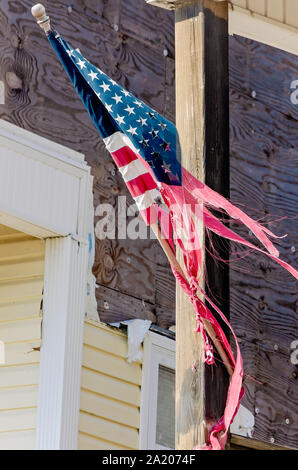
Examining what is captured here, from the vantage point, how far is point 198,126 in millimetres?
5801

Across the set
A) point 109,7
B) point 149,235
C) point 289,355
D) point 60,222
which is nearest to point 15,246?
point 60,222

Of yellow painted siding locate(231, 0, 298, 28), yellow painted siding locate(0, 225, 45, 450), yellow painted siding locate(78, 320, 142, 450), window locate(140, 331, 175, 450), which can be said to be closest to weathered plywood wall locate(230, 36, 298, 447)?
window locate(140, 331, 175, 450)

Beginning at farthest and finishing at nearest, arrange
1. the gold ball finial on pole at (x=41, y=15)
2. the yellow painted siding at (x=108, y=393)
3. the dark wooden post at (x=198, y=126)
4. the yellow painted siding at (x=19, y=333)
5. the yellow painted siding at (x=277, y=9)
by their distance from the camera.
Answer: the yellow painted siding at (x=108, y=393)
the yellow painted siding at (x=19, y=333)
the yellow painted siding at (x=277, y=9)
the gold ball finial on pole at (x=41, y=15)
the dark wooden post at (x=198, y=126)

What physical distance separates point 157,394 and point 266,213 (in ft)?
7.44

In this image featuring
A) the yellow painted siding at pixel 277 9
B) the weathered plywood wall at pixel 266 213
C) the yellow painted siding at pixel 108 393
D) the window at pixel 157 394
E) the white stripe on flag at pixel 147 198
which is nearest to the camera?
the white stripe on flag at pixel 147 198

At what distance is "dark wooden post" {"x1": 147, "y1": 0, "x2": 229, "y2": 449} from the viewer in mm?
5371

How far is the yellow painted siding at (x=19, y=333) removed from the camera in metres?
7.53

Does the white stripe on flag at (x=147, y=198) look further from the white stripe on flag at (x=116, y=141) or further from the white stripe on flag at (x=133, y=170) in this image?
the white stripe on flag at (x=116, y=141)

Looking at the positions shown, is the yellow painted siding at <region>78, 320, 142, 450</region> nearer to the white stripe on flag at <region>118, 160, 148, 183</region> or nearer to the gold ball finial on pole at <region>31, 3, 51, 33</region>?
the white stripe on flag at <region>118, 160, 148, 183</region>

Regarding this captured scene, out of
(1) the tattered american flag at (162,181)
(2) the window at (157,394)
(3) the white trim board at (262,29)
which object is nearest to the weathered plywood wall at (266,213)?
(2) the window at (157,394)

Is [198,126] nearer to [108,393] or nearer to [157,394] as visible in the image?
[108,393]

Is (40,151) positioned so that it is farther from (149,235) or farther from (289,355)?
(289,355)

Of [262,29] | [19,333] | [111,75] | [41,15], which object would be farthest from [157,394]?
[41,15]

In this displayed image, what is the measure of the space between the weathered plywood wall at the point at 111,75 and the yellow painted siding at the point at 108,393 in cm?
25
